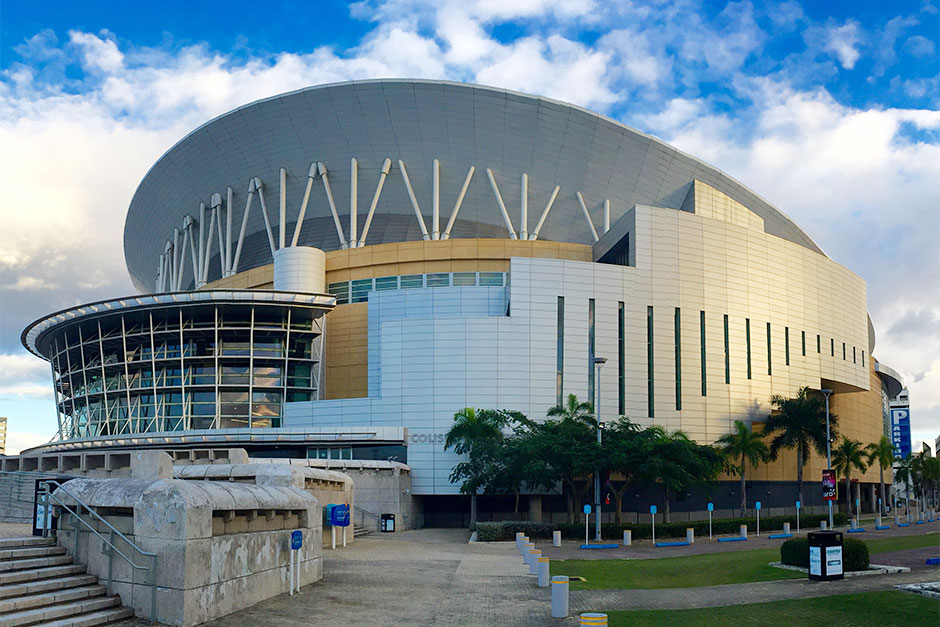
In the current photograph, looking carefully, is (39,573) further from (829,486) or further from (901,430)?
(901,430)

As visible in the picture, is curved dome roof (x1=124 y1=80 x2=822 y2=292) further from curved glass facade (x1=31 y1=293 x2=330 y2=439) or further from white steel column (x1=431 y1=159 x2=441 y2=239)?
curved glass facade (x1=31 y1=293 x2=330 y2=439)

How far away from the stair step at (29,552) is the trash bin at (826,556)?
20.5 metres

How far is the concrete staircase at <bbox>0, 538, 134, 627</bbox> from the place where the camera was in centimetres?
1583

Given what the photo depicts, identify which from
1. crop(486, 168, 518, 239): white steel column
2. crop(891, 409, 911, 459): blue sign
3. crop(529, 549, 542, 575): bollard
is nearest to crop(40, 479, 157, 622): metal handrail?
crop(529, 549, 542, 575): bollard

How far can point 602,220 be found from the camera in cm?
8569

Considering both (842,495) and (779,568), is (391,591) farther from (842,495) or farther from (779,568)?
(842,495)

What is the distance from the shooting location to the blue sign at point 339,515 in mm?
36500

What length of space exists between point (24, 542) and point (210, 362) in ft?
168

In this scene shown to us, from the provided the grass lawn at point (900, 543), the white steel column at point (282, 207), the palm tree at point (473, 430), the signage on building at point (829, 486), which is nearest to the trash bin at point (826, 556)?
the grass lawn at point (900, 543)

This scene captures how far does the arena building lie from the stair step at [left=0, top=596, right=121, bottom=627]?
137ft

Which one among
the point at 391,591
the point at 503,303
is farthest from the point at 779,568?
the point at 503,303

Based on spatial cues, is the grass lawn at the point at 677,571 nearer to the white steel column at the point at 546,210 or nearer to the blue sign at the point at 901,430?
the white steel column at the point at 546,210

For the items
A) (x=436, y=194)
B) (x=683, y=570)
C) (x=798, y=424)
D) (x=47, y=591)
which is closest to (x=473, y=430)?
(x=683, y=570)

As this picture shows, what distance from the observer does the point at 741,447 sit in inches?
2544
